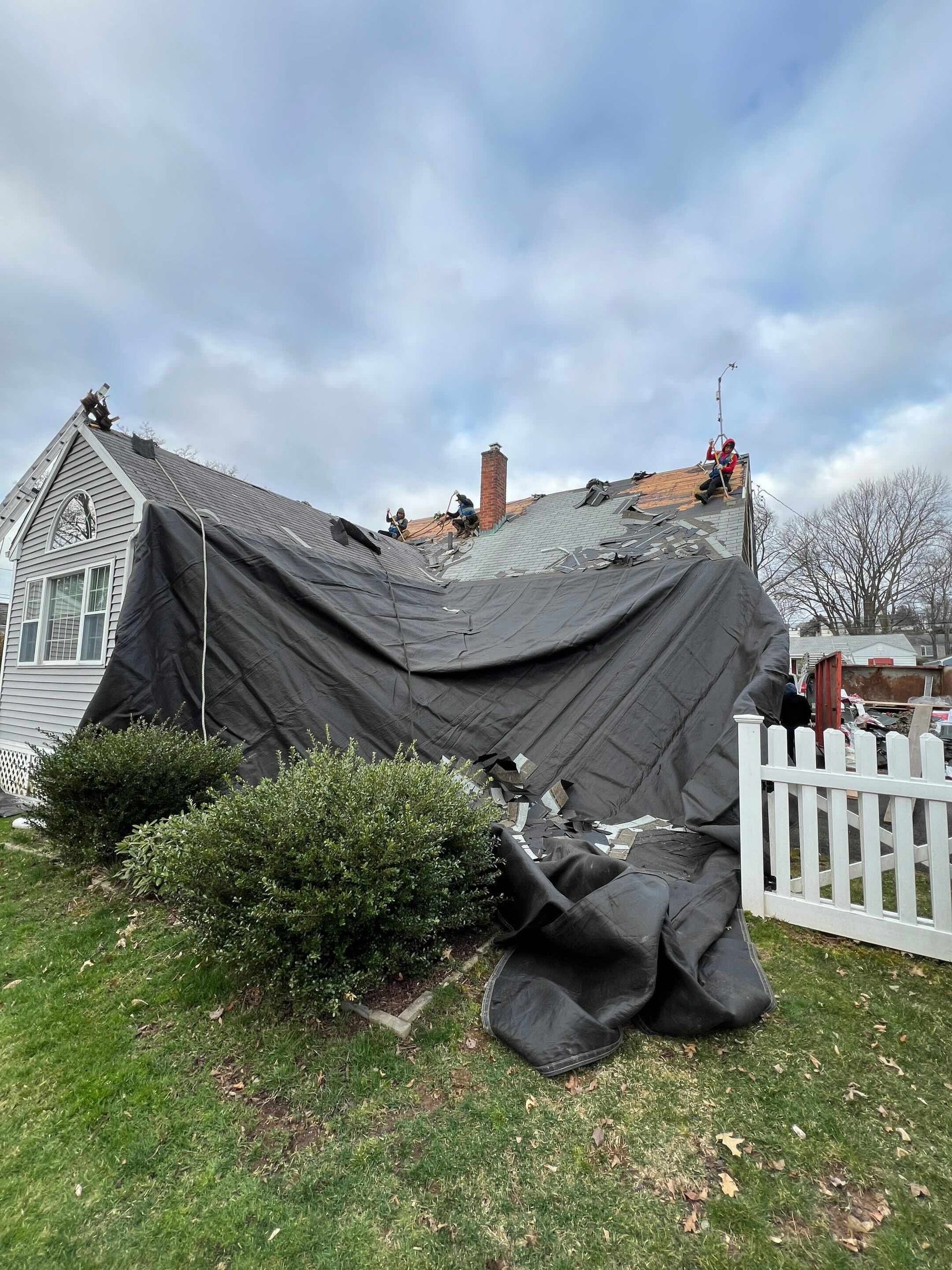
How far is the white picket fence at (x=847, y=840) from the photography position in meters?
2.78

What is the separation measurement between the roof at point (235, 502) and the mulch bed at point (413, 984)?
582 cm

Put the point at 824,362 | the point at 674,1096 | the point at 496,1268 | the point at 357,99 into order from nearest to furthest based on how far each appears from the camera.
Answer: the point at 496,1268 → the point at 674,1096 → the point at 357,99 → the point at 824,362

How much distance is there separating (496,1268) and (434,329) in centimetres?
1261

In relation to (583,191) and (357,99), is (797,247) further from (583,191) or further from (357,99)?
(357,99)

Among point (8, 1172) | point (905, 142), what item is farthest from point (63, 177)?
point (905, 142)

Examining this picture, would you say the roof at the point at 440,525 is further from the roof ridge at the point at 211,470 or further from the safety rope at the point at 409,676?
the safety rope at the point at 409,676

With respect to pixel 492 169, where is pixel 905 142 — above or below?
below

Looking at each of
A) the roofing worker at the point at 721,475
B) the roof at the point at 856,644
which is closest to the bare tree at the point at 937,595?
the roof at the point at 856,644

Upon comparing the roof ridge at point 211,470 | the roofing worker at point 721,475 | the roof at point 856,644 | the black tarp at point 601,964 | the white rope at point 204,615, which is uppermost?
the roofing worker at point 721,475

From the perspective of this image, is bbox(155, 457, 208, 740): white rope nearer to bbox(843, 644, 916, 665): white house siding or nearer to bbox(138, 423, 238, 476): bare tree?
bbox(138, 423, 238, 476): bare tree

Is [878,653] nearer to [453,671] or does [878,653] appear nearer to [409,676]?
[453,671]

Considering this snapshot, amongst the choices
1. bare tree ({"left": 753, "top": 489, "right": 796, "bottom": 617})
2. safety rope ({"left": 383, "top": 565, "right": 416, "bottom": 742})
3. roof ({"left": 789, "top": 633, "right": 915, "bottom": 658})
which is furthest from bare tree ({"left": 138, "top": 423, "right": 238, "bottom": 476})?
roof ({"left": 789, "top": 633, "right": 915, "bottom": 658})

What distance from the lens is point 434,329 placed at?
11062mm

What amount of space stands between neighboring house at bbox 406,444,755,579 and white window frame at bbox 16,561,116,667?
615cm
